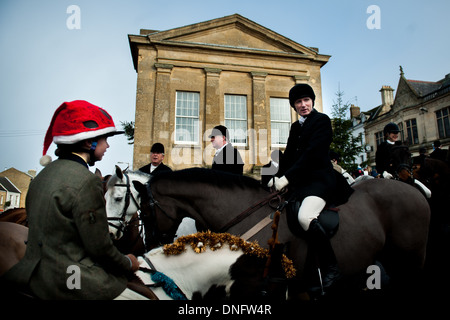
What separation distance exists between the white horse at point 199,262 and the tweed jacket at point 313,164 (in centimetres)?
107

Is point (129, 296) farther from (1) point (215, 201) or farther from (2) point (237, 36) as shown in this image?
(2) point (237, 36)

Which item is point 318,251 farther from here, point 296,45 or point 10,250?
point 296,45

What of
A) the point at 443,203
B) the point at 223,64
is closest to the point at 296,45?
the point at 223,64

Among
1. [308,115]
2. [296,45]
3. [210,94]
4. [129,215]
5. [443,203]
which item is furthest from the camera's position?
[296,45]

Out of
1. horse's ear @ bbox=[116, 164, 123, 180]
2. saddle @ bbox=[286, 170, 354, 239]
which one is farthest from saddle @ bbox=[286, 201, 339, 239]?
horse's ear @ bbox=[116, 164, 123, 180]

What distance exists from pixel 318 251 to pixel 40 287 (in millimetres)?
2471

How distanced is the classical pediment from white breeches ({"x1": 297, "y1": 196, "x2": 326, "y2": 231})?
14.1 metres

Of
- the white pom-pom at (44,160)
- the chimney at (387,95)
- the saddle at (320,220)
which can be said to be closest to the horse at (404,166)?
the saddle at (320,220)

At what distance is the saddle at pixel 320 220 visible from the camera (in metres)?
2.92

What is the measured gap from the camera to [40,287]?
1494 mm

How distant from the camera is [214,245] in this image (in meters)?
2.41

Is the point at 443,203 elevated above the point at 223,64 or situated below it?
below

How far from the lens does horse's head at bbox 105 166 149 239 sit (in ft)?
12.2

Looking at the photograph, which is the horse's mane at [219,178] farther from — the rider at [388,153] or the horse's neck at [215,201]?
the rider at [388,153]
